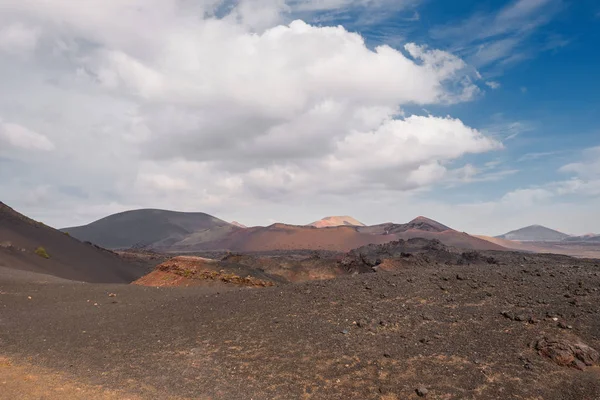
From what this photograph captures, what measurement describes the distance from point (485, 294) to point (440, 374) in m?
4.84

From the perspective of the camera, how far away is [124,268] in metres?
52.5

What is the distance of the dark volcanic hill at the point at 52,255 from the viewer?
36875mm

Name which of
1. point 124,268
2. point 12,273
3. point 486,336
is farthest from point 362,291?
point 124,268

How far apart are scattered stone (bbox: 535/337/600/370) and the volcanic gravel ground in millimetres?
158

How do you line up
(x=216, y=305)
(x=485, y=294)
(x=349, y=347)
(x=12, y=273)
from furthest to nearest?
1. (x=12, y=273)
2. (x=216, y=305)
3. (x=485, y=294)
4. (x=349, y=347)

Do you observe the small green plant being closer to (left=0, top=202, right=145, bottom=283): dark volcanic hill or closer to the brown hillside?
(left=0, top=202, right=145, bottom=283): dark volcanic hill

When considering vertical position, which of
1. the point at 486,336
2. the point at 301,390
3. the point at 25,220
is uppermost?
the point at 25,220

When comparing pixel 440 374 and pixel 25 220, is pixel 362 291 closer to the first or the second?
pixel 440 374

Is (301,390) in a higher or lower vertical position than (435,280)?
lower

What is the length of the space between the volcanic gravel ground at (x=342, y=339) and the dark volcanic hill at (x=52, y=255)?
23.7m

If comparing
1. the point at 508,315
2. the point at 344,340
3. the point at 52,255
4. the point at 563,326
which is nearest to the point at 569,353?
the point at 563,326

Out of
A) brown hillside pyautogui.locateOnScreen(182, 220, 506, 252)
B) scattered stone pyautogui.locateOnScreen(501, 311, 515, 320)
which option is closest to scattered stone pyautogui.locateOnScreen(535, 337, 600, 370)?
scattered stone pyautogui.locateOnScreen(501, 311, 515, 320)

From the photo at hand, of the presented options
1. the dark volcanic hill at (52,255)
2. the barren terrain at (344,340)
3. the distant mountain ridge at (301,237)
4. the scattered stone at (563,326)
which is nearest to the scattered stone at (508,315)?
the barren terrain at (344,340)

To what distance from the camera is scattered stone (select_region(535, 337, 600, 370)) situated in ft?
28.2
